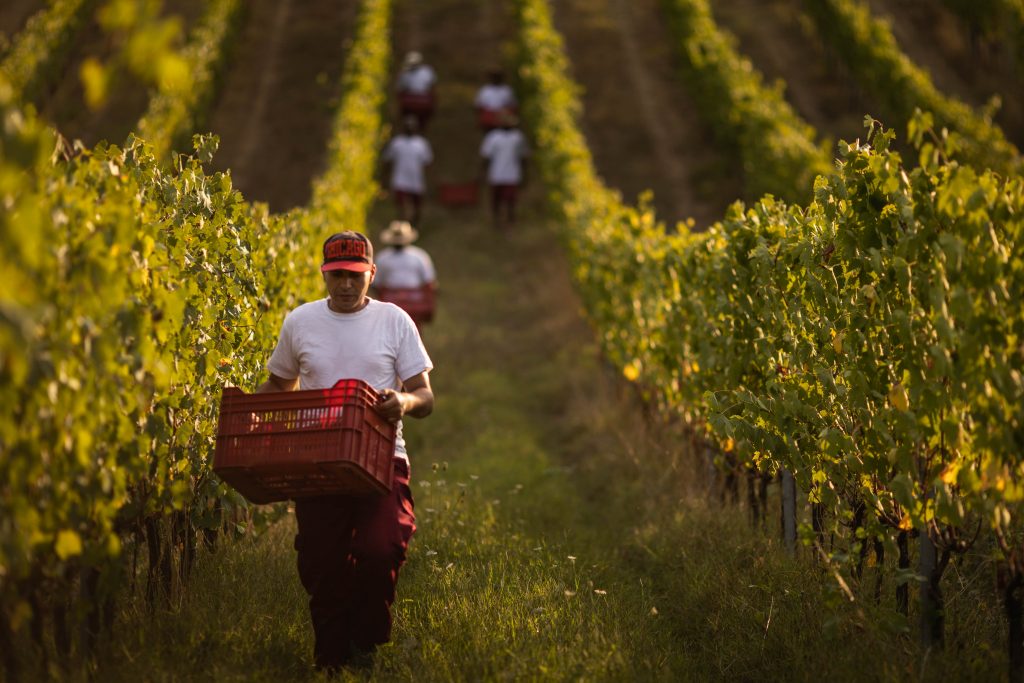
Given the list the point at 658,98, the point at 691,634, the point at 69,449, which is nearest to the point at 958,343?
the point at 691,634

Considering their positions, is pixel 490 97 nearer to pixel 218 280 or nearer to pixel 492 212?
pixel 492 212

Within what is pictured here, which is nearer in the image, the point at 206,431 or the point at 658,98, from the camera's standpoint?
the point at 206,431

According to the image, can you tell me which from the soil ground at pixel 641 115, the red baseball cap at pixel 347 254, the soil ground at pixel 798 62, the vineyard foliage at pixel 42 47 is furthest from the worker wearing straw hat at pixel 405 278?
the vineyard foliage at pixel 42 47

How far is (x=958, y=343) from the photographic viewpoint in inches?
148

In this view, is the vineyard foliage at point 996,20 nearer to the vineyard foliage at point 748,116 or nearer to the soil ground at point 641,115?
the vineyard foliage at point 748,116

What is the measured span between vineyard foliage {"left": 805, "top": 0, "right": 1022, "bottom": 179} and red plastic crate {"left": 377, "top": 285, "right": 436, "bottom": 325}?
9661 millimetres

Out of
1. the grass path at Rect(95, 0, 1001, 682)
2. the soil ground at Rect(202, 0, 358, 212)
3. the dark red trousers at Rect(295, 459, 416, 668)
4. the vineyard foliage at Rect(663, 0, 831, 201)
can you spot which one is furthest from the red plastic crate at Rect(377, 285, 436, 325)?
the soil ground at Rect(202, 0, 358, 212)

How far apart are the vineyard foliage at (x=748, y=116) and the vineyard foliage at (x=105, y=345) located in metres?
10.5

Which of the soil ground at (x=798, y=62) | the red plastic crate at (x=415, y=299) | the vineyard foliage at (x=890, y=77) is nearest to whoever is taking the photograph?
the red plastic crate at (x=415, y=299)

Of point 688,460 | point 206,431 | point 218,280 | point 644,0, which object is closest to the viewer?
point 206,431

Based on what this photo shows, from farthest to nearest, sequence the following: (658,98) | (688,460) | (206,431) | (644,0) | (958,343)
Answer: (644,0), (658,98), (688,460), (206,431), (958,343)

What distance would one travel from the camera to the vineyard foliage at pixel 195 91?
2156cm

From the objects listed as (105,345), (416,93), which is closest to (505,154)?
(416,93)

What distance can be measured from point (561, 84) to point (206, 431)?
1943 centimetres
